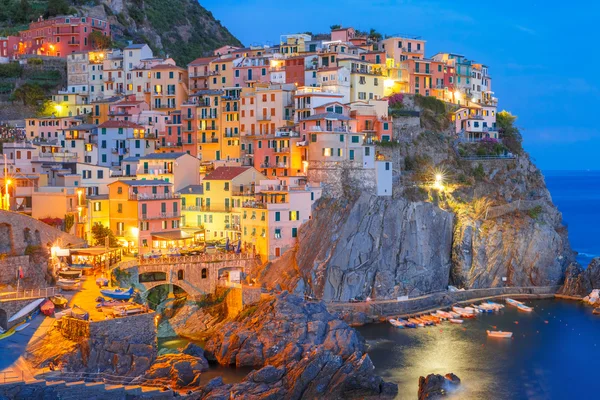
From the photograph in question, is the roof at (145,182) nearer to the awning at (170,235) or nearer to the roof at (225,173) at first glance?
the awning at (170,235)

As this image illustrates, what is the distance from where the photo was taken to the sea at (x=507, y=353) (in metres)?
46.1

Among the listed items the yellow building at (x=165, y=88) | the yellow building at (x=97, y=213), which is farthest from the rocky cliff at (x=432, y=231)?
the yellow building at (x=165, y=88)

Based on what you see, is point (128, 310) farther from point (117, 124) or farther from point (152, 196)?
point (117, 124)

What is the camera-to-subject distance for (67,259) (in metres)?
53.4

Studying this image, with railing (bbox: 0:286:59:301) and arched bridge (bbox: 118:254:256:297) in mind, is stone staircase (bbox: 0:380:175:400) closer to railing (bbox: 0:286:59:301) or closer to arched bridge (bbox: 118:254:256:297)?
railing (bbox: 0:286:59:301)

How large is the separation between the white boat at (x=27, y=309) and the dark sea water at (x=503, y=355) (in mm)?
19006

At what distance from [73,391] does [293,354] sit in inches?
553

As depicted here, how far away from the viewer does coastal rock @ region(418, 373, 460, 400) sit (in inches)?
1706

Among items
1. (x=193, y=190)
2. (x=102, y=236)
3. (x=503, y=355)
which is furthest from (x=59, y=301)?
(x=503, y=355)

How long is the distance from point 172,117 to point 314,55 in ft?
48.1

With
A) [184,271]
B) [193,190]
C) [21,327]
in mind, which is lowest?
[21,327]

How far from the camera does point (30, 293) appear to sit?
44656 mm

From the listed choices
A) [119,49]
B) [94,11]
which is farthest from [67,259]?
[94,11]

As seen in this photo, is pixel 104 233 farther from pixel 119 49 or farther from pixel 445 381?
pixel 119 49
